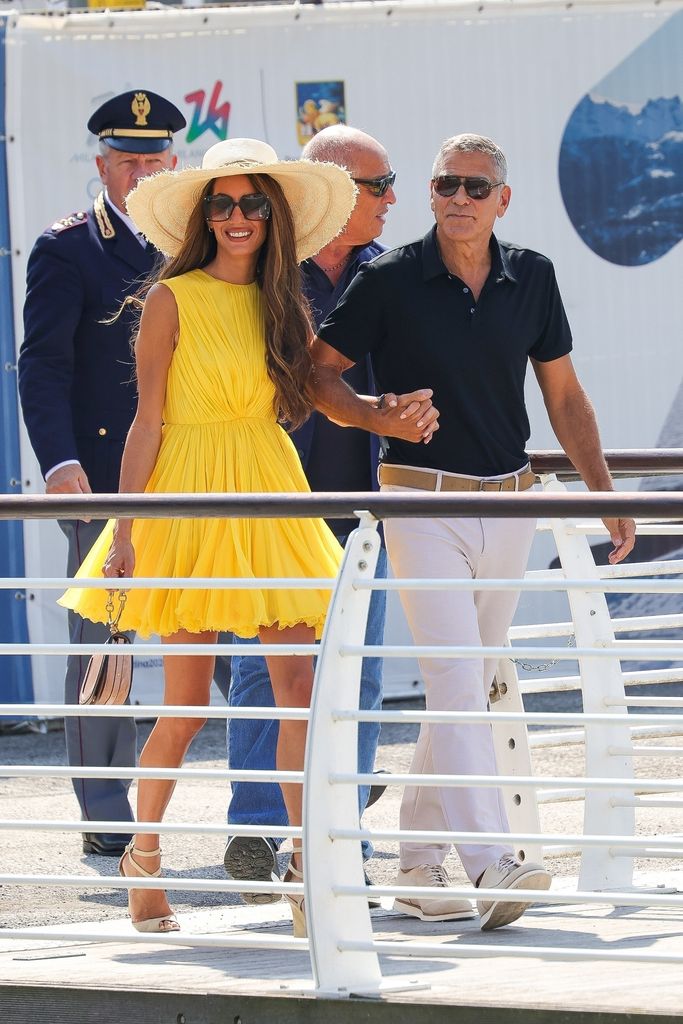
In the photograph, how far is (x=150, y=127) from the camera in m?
5.86

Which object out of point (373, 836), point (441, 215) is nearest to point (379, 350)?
point (441, 215)

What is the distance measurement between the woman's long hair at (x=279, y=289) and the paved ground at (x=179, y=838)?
1.66 meters

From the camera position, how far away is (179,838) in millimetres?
6484

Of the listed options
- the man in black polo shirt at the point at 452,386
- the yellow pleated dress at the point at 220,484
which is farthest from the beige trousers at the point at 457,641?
the yellow pleated dress at the point at 220,484

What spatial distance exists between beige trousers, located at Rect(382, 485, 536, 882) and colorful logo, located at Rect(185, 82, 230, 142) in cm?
435

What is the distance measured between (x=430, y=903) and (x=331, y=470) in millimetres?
1546

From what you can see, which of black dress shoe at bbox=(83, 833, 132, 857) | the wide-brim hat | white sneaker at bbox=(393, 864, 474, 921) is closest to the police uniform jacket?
the wide-brim hat

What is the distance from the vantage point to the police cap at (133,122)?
5.83 meters

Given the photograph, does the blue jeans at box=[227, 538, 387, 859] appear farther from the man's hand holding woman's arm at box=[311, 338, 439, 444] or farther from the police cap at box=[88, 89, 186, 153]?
the police cap at box=[88, 89, 186, 153]

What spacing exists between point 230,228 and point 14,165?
418cm

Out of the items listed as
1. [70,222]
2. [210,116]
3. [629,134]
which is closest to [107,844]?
[70,222]

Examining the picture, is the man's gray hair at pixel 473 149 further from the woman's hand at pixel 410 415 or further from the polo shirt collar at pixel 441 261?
the woman's hand at pixel 410 415

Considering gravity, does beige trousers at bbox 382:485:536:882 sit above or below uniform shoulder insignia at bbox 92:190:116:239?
below

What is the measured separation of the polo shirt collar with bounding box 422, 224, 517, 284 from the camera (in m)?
4.49
